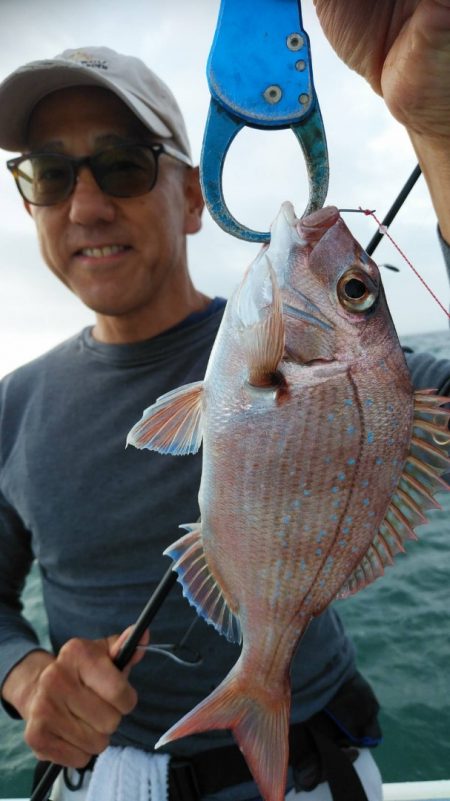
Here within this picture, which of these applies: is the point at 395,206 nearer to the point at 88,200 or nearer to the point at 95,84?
the point at 88,200

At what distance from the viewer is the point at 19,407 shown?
2.31 metres

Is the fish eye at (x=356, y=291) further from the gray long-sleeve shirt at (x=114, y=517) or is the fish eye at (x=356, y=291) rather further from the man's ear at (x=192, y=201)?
the man's ear at (x=192, y=201)

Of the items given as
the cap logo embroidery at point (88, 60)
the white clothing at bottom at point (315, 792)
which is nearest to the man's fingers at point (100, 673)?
the white clothing at bottom at point (315, 792)

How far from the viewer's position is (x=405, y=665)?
3646mm

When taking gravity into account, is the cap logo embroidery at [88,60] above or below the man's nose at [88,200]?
above

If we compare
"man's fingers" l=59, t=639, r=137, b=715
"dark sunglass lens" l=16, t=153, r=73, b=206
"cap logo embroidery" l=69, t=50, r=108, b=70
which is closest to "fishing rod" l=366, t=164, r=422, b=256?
"dark sunglass lens" l=16, t=153, r=73, b=206

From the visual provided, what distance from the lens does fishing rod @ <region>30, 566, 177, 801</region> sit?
151 centimetres

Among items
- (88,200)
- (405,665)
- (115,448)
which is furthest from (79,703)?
(405,665)

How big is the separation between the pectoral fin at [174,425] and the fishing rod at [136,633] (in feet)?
1.65

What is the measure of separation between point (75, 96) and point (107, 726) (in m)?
2.09

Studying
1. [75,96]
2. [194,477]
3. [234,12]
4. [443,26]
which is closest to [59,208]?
[75,96]

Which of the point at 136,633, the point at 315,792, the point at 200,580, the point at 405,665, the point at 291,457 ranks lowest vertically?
the point at 405,665

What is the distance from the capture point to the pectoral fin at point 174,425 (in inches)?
42.9

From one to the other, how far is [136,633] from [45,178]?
5.28 feet
